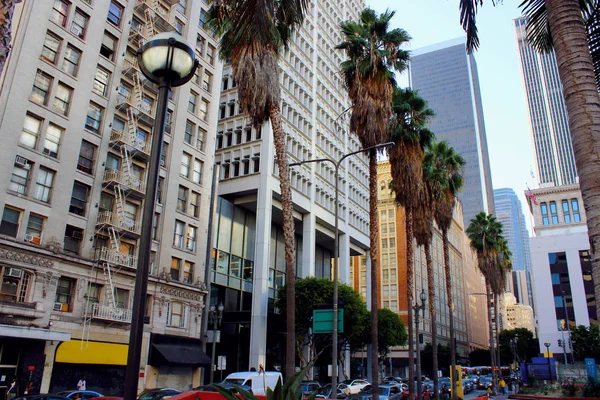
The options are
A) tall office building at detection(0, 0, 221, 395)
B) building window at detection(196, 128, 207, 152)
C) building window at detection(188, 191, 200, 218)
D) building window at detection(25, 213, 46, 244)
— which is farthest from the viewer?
building window at detection(196, 128, 207, 152)

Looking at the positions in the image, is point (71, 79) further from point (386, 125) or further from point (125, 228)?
point (386, 125)

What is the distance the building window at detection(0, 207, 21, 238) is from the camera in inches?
1086

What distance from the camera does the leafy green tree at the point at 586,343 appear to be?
63.8m

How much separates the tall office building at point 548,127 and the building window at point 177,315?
164 meters

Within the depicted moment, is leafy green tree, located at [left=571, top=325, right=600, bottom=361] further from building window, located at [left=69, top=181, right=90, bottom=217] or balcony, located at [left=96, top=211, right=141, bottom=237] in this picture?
building window, located at [left=69, top=181, right=90, bottom=217]

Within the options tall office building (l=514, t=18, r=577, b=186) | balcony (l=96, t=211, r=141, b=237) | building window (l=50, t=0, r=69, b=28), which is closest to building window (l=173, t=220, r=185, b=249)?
balcony (l=96, t=211, r=141, b=237)

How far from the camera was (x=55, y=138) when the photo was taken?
31.2 m

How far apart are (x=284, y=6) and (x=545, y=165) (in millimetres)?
191452

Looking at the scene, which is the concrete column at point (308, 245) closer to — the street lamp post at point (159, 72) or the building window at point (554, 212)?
the street lamp post at point (159, 72)

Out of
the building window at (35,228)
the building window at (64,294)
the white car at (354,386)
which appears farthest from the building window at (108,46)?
the white car at (354,386)

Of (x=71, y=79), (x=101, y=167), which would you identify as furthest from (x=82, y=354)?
(x=71, y=79)

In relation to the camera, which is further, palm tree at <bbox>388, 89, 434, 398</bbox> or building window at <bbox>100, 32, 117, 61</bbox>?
building window at <bbox>100, 32, 117, 61</bbox>

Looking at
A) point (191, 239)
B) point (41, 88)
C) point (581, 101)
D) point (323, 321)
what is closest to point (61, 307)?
point (191, 239)

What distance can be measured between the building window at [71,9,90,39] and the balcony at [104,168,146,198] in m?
9.37
